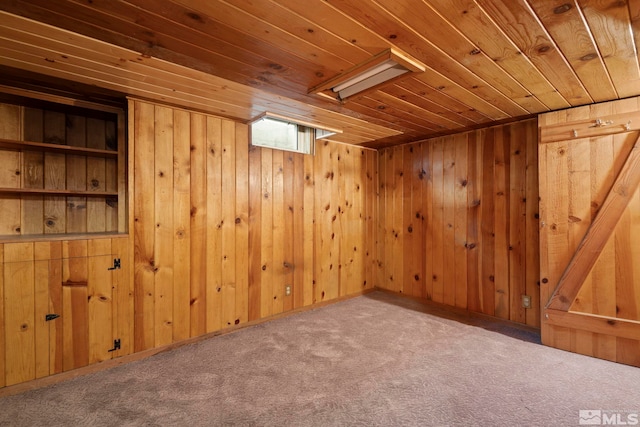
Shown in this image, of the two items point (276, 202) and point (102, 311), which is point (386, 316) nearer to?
point (276, 202)

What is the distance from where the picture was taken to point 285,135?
3.43 metres

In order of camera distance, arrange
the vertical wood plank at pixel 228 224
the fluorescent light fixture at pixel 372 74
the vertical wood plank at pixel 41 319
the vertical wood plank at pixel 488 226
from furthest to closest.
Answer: the vertical wood plank at pixel 488 226 → the vertical wood plank at pixel 228 224 → the vertical wood plank at pixel 41 319 → the fluorescent light fixture at pixel 372 74

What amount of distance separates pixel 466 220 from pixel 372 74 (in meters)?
2.27

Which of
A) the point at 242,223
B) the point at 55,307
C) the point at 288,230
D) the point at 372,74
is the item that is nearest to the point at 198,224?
the point at 242,223

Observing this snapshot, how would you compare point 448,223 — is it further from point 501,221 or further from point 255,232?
point 255,232

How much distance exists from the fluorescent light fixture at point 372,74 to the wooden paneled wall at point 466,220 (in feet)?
6.24

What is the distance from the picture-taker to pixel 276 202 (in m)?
3.23

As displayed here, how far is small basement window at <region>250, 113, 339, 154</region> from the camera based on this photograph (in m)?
3.19

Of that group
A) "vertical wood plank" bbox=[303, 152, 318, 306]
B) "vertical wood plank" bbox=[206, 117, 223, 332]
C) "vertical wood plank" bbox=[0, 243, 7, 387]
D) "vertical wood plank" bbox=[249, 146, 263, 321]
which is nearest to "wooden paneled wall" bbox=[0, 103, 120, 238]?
"vertical wood plank" bbox=[0, 243, 7, 387]

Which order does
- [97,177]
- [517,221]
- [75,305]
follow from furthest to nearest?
1. [517,221]
2. [97,177]
3. [75,305]

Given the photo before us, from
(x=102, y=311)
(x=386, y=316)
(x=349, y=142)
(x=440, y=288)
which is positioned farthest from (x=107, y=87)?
(x=440, y=288)

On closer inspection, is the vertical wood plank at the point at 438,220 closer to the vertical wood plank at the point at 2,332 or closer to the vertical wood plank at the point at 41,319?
the vertical wood plank at the point at 41,319

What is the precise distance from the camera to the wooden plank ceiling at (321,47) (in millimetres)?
1276

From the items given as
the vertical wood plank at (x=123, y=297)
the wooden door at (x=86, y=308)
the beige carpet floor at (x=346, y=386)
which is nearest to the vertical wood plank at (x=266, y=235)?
the beige carpet floor at (x=346, y=386)
